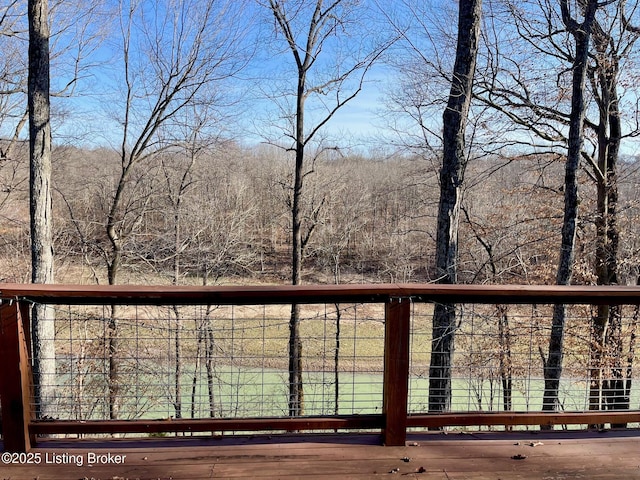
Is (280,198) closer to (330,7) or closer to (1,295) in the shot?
(330,7)

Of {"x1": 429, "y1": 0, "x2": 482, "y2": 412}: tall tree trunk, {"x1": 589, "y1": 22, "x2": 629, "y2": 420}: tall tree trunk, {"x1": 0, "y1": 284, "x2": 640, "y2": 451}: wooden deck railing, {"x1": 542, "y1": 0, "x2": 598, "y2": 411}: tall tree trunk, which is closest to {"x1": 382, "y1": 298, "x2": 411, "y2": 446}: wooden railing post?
{"x1": 0, "y1": 284, "x2": 640, "y2": 451}: wooden deck railing

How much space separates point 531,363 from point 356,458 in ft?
3.89

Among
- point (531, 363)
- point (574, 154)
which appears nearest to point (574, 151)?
point (574, 154)

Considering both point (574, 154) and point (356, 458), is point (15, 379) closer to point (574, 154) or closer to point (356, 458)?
point (356, 458)

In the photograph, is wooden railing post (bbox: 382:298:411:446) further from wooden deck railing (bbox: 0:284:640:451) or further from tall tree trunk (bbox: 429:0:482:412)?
tall tree trunk (bbox: 429:0:482:412)

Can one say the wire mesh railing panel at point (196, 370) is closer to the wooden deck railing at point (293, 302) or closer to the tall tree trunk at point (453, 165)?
the wooden deck railing at point (293, 302)

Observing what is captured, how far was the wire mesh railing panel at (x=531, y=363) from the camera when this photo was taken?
2.82 meters

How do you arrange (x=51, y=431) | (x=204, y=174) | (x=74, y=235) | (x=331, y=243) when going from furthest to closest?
1. (x=331, y=243)
2. (x=204, y=174)
3. (x=74, y=235)
4. (x=51, y=431)

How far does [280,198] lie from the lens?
1823 cm

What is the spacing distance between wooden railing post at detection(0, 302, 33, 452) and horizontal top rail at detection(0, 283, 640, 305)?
0.11m

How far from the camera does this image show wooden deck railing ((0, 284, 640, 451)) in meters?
1.96

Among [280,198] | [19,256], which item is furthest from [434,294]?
[280,198]

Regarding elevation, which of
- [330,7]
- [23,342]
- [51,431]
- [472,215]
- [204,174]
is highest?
[330,7]

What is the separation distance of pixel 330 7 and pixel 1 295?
29.3ft
